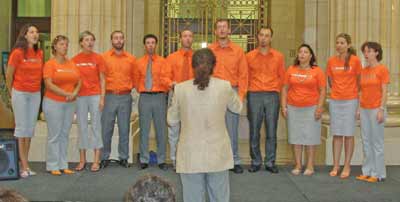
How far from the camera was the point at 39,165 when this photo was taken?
28.2ft

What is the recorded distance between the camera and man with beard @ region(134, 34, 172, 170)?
825cm

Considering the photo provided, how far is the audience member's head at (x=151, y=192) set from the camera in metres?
2.47

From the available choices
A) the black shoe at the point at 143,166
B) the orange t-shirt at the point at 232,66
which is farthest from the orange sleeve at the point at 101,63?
the orange t-shirt at the point at 232,66

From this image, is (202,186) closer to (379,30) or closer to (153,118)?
(153,118)

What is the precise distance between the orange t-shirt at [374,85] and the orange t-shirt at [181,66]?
91.3 inches

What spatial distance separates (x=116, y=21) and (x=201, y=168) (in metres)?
5.48

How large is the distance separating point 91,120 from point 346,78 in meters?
3.45

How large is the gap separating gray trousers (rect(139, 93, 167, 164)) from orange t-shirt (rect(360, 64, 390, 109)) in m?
2.73

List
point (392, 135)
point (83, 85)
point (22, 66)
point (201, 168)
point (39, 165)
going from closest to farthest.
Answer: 1. point (201, 168)
2. point (22, 66)
3. point (83, 85)
4. point (39, 165)
5. point (392, 135)

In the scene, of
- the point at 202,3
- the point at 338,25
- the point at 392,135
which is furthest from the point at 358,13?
the point at 202,3

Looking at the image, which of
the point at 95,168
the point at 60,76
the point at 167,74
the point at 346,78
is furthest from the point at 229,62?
the point at 95,168

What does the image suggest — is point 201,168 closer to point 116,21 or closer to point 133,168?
point 133,168

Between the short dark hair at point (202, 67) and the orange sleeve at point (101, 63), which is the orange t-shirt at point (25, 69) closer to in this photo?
the orange sleeve at point (101, 63)

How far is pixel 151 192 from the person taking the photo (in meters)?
2.51
